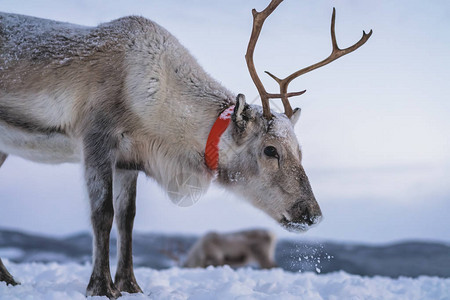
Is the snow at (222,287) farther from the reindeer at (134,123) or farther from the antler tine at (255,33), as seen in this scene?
the antler tine at (255,33)

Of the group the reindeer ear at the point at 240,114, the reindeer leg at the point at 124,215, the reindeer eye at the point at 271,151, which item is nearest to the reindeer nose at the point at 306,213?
the reindeer eye at the point at 271,151

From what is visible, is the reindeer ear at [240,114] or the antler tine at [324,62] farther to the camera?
the antler tine at [324,62]

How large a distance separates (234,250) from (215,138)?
8.32 metres

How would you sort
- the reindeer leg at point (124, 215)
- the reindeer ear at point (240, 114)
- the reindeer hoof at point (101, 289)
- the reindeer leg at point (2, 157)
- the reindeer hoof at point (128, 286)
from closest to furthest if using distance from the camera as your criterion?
1. the reindeer hoof at point (101, 289)
2. the reindeer ear at point (240, 114)
3. the reindeer hoof at point (128, 286)
4. the reindeer leg at point (124, 215)
5. the reindeer leg at point (2, 157)

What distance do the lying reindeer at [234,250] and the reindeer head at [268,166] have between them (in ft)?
26.2

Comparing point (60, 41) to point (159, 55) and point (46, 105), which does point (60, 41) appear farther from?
point (159, 55)

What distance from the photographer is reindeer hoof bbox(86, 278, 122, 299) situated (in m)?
3.52

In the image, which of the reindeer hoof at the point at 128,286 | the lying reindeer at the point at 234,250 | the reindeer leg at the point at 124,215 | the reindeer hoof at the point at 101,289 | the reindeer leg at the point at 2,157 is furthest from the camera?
the lying reindeer at the point at 234,250

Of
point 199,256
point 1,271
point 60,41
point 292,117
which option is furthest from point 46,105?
point 199,256

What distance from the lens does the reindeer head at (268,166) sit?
11.9ft

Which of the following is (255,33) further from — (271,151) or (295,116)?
(271,151)

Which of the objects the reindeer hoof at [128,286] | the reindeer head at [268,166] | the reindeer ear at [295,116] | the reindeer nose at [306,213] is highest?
the reindeer ear at [295,116]

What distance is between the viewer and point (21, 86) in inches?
163

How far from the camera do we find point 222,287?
12.7 ft
